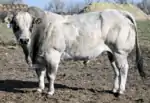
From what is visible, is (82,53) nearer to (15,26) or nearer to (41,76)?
(41,76)

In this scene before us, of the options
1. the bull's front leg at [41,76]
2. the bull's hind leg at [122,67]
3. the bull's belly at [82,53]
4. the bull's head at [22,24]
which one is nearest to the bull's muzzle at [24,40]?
the bull's head at [22,24]

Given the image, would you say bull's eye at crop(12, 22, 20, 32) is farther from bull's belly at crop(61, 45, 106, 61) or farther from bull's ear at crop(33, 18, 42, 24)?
bull's belly at crop(61, 45, 106, 61)

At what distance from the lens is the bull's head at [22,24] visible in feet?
28.9

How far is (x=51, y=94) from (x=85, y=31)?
4.93 ft

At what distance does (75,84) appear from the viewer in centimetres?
1099

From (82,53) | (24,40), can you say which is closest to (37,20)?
(24,40)

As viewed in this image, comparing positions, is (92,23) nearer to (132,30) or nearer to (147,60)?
(132,30)

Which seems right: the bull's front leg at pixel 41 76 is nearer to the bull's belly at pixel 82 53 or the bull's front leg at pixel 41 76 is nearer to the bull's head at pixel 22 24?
the bull's belly at pixel 82 53

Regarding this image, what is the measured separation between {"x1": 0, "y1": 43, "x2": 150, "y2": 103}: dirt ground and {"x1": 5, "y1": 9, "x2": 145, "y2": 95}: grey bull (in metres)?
0.38

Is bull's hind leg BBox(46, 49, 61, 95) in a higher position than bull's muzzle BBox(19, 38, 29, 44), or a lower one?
lower

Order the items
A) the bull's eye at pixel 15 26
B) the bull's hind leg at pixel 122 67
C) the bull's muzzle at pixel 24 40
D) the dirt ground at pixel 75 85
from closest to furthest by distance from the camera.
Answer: the bull's muzzle at pixel 24 40 < the bull's eye at pixel 15 26 < the dirt ground at pixel 75 85 < the bull's hind leg at pixel 122 67

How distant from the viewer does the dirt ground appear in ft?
31.0

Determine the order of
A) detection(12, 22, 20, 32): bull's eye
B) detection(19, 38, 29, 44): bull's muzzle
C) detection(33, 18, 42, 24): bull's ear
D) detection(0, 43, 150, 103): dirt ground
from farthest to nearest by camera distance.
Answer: detection(0, 43, 150, 103): dirt ground
detection(33, 18, 42, 24): bull's ear
detection(12, 22, 20, 32): bull's eye
detection(19, 38, 29, 44): bull's muzzle

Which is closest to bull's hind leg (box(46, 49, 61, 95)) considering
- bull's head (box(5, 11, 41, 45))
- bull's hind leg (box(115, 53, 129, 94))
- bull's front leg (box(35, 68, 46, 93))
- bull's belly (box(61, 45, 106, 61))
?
bull's belly (box(61, 45, 106, 61))
